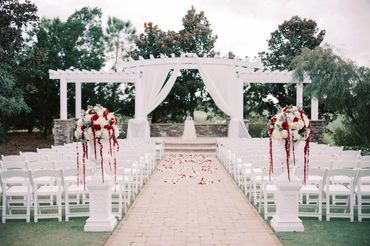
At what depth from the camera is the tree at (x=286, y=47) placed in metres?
24.6

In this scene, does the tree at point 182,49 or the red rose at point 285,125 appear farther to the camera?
the tree at point 182,49

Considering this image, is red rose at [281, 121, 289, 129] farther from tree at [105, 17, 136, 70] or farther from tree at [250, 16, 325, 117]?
tree at [105, 17, 136, 70]

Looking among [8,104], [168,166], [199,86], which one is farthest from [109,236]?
[199,86]

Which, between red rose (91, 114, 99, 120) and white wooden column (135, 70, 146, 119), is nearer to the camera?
red rose (91, 114, 99, 120)

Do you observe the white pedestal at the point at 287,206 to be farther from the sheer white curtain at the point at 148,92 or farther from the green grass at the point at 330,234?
the sheer white curtain at the point at 148,92

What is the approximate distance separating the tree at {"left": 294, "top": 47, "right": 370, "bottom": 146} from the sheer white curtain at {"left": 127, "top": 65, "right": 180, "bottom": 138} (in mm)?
5437

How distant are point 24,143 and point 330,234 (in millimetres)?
19429

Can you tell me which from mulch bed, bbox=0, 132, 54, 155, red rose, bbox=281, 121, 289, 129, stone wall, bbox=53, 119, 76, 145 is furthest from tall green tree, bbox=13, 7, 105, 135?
red rose, bbox=281, 121, 289, 129

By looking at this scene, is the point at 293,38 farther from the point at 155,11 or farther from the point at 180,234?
the point at 180,234

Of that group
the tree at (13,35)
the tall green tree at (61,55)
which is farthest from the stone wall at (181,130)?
the tree at (13,35)

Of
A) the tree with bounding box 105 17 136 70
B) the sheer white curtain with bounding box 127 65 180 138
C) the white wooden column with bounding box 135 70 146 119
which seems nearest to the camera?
the sheer white curtain with bounding box 127 65 180 138

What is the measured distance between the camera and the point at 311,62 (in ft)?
47.6

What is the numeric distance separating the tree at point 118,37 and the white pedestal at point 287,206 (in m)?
24.7

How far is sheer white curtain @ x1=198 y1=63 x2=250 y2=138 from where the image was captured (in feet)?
55.9
